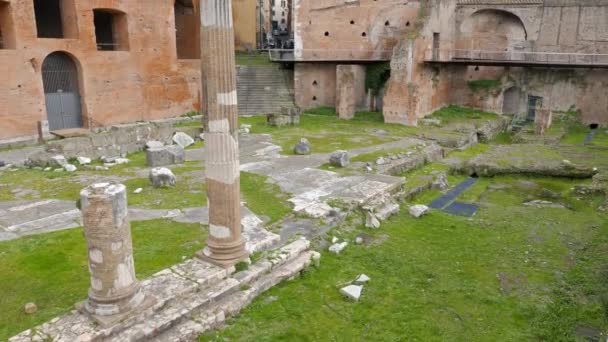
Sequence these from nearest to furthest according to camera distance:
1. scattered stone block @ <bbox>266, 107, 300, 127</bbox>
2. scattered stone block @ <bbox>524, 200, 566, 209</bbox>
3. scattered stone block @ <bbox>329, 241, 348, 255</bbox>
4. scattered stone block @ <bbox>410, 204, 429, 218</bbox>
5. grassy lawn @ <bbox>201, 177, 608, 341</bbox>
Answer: grassy lawn @ <bbox>201, 177, 608, 341</bbox>
scattered stone block @ <bbox>329, 241, 348, 255</bbox>
scattered stone block @ <bbox>410, 204, 429, 218</bbox>
scattered stone block @ <bbox>524, 200, 566, 209</bbox>
scattered stone block @ <bbox>266, 107, 300, 127</bbox>

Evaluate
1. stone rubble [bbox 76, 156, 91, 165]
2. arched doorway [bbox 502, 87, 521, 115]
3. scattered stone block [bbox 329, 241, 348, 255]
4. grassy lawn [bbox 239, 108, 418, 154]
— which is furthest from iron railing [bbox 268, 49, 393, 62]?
scattered stone block [bbox 329, 241, 348, 255]

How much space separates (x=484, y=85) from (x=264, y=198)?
17.9 meters

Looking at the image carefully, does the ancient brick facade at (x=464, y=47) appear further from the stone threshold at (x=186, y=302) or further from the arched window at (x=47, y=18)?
the stone threshold at (x=186, y=302)

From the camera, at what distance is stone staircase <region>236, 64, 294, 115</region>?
23000 mm

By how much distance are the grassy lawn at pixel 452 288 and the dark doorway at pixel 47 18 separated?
19793 mm

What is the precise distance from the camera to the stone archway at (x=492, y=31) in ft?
78.5

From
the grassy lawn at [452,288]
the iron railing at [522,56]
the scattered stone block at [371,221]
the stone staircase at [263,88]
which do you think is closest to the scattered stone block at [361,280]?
the grassy lawn at [452,288]

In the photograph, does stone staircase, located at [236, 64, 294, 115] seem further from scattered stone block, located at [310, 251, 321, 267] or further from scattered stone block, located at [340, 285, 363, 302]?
scattered stone block, located at [340, 285, 363, 302]

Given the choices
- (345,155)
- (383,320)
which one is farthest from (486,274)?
(345,155)

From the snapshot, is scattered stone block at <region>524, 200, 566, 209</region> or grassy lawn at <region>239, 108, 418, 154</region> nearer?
scattered stone block at <region>524, 200, 566, 209</region>

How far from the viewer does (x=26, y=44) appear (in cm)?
1569

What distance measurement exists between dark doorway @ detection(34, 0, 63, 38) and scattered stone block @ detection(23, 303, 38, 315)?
1902cm

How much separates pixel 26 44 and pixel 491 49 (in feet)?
71.4

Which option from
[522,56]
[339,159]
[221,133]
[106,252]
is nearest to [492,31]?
[522,56]
